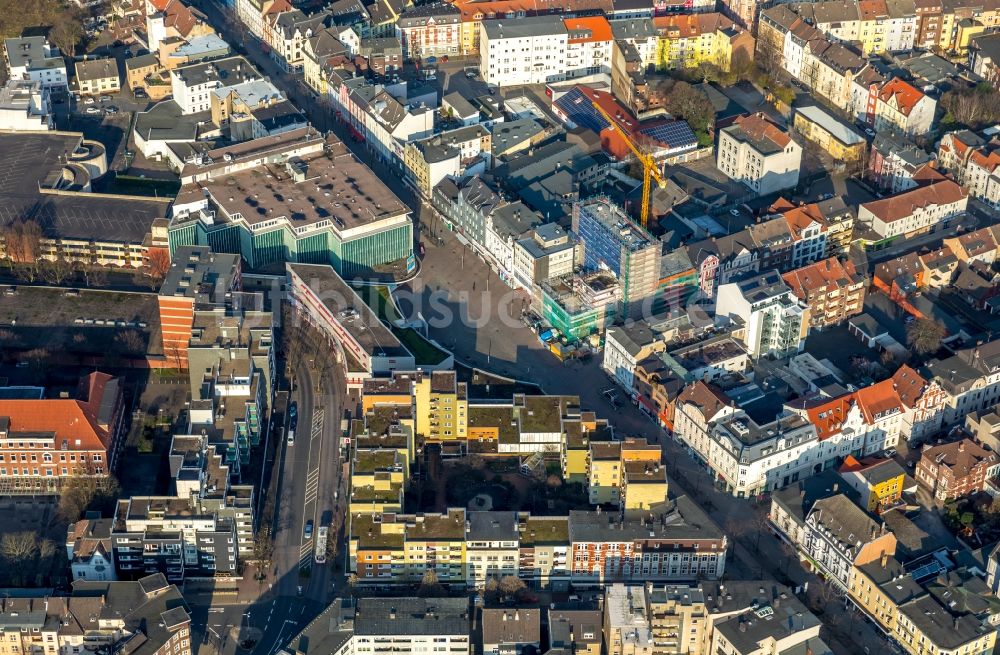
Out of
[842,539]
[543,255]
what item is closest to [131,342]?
[543,255]

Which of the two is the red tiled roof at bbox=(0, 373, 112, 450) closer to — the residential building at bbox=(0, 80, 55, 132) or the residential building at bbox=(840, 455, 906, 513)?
the residential building at bbox=(0, 80, 55, 132)

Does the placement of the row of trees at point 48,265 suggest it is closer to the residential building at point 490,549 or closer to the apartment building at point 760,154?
the residential building at point 490,549

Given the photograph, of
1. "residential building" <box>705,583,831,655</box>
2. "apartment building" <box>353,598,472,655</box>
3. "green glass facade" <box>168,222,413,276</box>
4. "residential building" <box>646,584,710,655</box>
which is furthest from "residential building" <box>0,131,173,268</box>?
"residential building" <box>705,583,831,655</box>

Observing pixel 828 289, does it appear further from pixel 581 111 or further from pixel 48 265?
pixel 48 265

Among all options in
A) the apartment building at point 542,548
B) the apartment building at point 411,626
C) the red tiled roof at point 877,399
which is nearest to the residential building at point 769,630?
the apartment building at point 542,548

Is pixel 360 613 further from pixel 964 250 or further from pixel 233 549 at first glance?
pixel 964 250

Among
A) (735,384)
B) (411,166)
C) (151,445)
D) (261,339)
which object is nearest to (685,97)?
(411,166)
